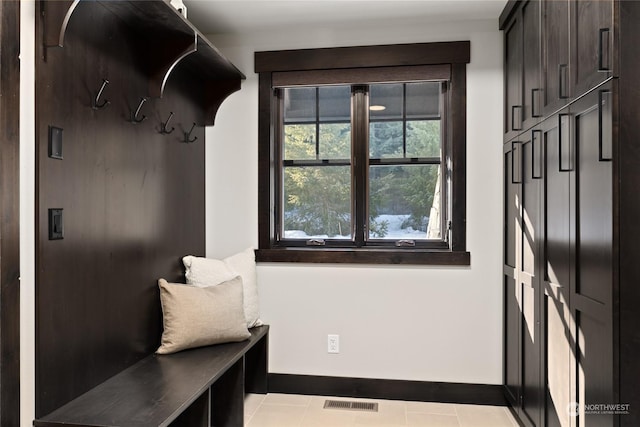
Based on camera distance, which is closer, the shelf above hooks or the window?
the shelf above hooks

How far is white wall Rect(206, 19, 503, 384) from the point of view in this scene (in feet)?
9.93

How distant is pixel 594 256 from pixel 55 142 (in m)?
1.96

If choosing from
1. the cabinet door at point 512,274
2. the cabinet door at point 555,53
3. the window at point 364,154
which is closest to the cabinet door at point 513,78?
the cabinet door at point 512,274

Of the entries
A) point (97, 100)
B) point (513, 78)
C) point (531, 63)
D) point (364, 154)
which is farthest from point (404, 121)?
point (97, 100)

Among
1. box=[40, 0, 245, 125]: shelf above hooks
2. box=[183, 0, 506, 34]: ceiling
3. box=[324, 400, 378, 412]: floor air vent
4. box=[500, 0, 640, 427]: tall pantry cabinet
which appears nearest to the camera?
box=[500, 0, 640, 427]: tall pantry cabinet

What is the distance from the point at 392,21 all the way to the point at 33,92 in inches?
83.6

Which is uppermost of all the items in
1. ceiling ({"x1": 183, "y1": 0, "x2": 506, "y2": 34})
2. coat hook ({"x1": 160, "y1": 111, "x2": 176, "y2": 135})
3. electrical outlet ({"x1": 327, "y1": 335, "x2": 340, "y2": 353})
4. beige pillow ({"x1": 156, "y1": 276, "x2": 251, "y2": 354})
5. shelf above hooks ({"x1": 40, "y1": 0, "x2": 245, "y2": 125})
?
ceiling ({"x1": 183, "y1": 0, "x2": 506, "y2": 34})

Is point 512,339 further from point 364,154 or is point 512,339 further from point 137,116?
point 137,116

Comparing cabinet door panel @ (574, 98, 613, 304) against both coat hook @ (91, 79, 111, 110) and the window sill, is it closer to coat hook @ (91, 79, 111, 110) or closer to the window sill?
A: the window sill

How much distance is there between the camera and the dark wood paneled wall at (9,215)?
157 centimetres

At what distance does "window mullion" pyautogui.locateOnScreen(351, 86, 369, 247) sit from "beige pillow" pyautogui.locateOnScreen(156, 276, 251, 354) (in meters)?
0.98

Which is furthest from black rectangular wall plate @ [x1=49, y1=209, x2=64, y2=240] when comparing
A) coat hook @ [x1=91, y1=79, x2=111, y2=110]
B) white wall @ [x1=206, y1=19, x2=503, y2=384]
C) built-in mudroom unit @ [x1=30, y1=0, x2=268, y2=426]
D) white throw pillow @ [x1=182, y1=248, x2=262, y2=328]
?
white wall @ [x1=206, y1=19, x2=503, y2=384]

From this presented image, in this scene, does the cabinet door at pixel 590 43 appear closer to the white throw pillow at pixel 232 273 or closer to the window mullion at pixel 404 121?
the window mullion at pixel 404 121

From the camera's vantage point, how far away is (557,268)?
6.75 ft
